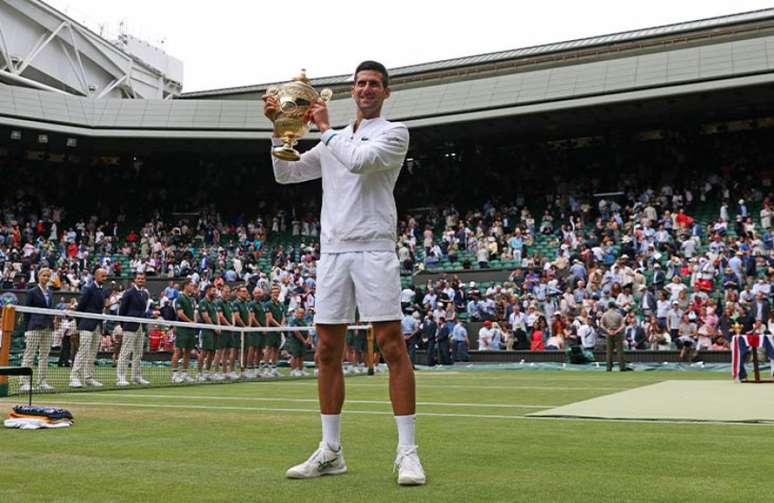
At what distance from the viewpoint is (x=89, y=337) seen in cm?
1388

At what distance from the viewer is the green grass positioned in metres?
3.78

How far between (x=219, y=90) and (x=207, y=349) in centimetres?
3445

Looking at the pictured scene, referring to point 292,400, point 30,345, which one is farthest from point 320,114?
point 30,345

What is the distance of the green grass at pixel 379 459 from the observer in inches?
149

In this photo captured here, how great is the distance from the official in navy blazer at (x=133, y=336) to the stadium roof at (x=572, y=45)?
29236 mm

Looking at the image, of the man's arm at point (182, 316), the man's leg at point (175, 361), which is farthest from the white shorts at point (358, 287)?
the man's arm at point (182, 316)

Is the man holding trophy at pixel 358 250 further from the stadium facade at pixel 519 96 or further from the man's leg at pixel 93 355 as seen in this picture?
the stadium facade at pixel 519 96

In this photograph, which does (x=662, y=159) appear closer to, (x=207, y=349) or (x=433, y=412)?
(x=207, y=349)

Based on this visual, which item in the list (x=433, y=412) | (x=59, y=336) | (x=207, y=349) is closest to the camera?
(x=433, y=412)

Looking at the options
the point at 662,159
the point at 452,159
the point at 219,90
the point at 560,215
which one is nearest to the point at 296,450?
the point at 560,215

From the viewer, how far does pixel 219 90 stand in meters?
48.7

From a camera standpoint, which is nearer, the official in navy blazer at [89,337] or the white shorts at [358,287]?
the white shorts at [358,287]

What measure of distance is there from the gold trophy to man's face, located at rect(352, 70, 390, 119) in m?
0.29

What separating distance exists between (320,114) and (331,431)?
1788 millimetres
